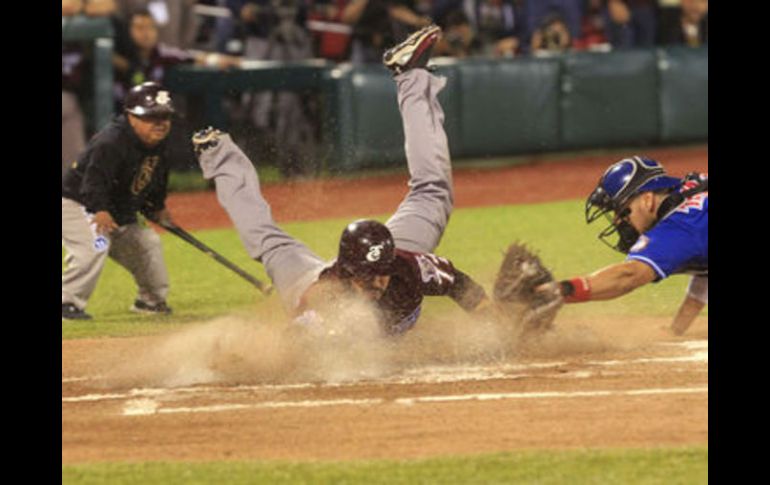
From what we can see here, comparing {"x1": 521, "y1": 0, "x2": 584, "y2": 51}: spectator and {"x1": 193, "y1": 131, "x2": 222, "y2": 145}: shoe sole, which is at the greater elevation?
{"x1": 521, "y1": 0, "x2": 584, "y2": 51}: spectator

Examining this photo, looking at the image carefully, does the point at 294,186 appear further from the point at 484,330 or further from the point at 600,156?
the point at 484,330

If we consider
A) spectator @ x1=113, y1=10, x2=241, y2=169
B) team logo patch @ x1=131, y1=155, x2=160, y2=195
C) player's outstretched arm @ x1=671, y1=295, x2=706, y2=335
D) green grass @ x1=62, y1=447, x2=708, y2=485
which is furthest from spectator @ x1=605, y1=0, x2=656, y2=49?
green grass @ x1=62, y1=447, x2=708, y2=485

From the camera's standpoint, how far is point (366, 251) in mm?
9156

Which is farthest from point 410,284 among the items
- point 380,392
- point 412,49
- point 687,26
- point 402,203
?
point 687,26

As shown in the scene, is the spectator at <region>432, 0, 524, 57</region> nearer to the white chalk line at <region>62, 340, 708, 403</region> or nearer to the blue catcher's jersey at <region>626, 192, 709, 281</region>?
the white chalk line at <region>62, 340, 708, 403</region>

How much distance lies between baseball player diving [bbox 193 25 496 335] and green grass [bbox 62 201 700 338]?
988 millimetres

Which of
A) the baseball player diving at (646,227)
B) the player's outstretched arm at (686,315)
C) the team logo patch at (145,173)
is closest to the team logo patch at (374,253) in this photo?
the baseball player diving at (646,227)

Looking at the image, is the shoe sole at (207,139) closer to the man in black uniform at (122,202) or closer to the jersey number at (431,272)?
the man in black uniform at (122,202)

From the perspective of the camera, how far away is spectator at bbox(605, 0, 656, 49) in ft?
71.6

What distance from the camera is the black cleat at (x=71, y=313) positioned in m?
12.5

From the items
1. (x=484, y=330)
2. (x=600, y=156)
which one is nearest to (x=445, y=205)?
(x=484, y=330)

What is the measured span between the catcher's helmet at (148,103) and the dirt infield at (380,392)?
1.66 metres

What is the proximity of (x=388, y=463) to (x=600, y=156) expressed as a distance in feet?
45.1

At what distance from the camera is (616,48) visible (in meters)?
21.5
